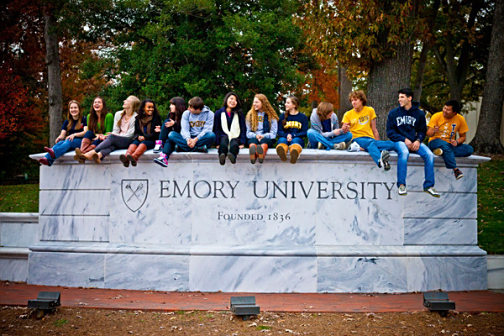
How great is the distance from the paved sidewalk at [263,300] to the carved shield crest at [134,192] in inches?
51.7

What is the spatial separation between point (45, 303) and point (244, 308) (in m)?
2.38

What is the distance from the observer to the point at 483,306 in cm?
698

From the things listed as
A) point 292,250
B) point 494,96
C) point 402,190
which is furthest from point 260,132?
point 494,96

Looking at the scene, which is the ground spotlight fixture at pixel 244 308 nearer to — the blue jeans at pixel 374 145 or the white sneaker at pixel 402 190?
the white sneaker at pixel 402 190

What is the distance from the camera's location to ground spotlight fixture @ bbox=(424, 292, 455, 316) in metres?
6.41

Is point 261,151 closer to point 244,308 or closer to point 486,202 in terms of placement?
point 244,308

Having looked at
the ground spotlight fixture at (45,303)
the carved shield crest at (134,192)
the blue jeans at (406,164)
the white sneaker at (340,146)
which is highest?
the white sneaker at (340,146)

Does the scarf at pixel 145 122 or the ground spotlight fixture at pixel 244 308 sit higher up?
the scarf at pixel 145 122

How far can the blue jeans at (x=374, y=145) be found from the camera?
7895 mm

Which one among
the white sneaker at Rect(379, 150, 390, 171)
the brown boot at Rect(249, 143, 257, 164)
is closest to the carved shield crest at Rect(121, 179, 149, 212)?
the brown boot at Rect(249, 143, 257, 164)

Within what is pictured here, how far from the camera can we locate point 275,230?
26.4 ft

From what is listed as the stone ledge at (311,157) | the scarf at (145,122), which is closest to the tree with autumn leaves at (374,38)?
the stone ledge at (311,157)

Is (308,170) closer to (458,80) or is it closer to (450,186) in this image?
(450,186)

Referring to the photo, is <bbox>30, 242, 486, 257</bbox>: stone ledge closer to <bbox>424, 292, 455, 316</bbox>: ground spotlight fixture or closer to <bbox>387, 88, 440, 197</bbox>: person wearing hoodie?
<bbox>387, 88, 440, 197</bbox>: person wearing hoodie
